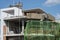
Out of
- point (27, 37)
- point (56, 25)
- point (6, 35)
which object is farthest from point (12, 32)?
point (56, 25)

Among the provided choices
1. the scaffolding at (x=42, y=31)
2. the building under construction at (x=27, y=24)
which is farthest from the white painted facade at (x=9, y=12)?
the scaffolding at (x=42, y=31)

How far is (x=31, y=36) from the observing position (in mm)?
12969

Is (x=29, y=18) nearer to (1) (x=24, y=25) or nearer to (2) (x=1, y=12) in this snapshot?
(1) (x=24, y=25)

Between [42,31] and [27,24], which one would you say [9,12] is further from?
[42,31]

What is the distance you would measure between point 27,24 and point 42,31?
3.38 feet

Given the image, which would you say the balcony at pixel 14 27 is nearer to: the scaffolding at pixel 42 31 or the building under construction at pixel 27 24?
the building under construction at pixel 27 24

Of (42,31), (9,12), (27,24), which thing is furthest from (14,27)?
(42,31)

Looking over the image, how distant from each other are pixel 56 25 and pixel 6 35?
Result: 374 centimetres

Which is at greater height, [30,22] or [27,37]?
[30,22]

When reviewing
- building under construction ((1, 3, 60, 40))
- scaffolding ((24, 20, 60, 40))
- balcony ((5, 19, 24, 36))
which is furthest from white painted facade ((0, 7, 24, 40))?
scaffolding ((24, 20, 60, 40))

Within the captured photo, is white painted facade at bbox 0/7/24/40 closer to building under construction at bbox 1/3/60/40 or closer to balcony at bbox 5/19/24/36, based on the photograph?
building under construction at bbox 1/3/60/40

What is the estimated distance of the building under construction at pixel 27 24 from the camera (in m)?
13.0

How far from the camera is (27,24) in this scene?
1362cm

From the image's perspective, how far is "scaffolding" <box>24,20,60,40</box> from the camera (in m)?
12.8
